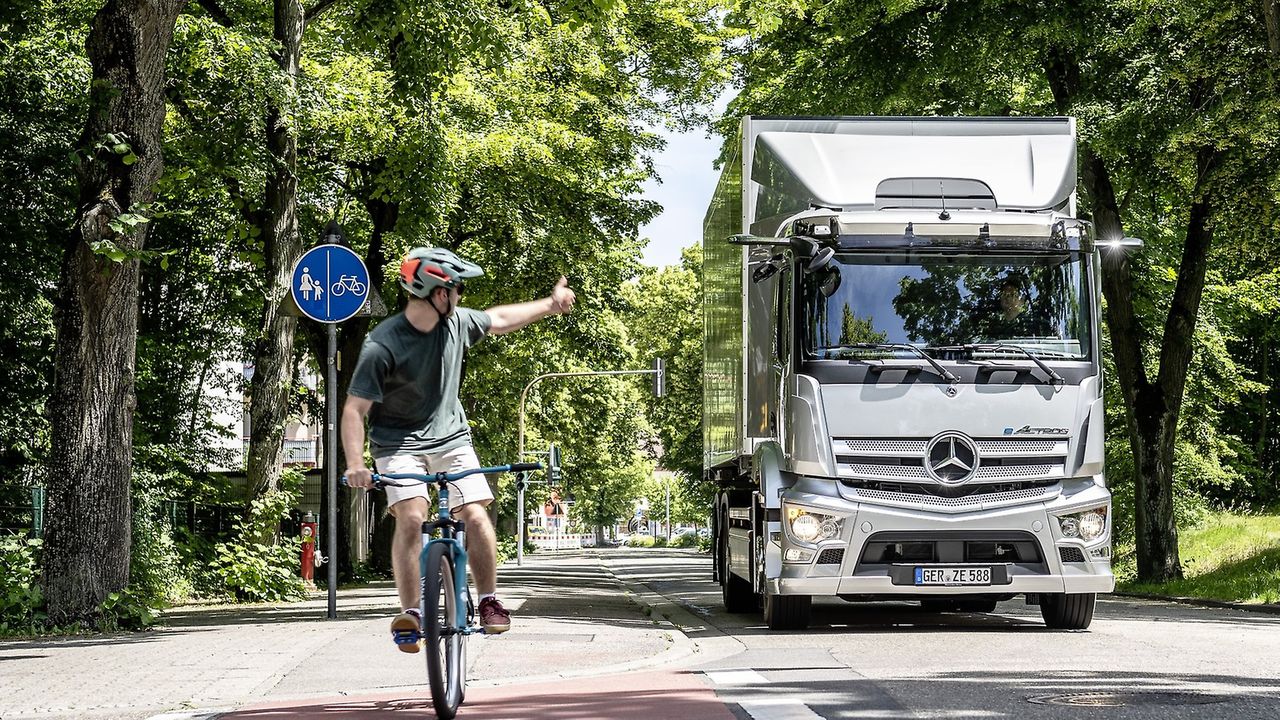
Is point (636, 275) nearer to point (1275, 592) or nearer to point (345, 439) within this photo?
point (1275, 592)

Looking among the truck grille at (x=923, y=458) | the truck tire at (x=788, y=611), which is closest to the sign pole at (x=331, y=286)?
the truck tire at (x=788, y=611)

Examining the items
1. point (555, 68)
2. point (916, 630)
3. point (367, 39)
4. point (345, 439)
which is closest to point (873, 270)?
point (916, 630)

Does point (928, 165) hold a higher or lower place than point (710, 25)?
lower

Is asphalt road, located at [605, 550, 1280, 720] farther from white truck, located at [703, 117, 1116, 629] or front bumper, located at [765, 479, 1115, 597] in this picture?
white truck, located at [703, 117, 1116, 629]

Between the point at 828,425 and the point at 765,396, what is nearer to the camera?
the point at 828,425

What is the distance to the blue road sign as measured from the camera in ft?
46.9

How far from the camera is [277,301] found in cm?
1880

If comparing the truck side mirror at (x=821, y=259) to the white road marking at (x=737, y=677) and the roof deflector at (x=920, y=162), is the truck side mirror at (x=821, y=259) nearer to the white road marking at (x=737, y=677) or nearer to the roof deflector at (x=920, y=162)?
the roof deflector at (x=920, y=162)

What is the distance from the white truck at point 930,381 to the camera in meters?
11.8

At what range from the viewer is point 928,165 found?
12.7 meters

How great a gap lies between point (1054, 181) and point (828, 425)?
2848 mm

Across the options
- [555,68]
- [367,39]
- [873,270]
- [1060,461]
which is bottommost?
[1060,461]

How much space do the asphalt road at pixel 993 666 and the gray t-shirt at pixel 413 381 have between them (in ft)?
6.18

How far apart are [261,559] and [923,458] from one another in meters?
9.39
